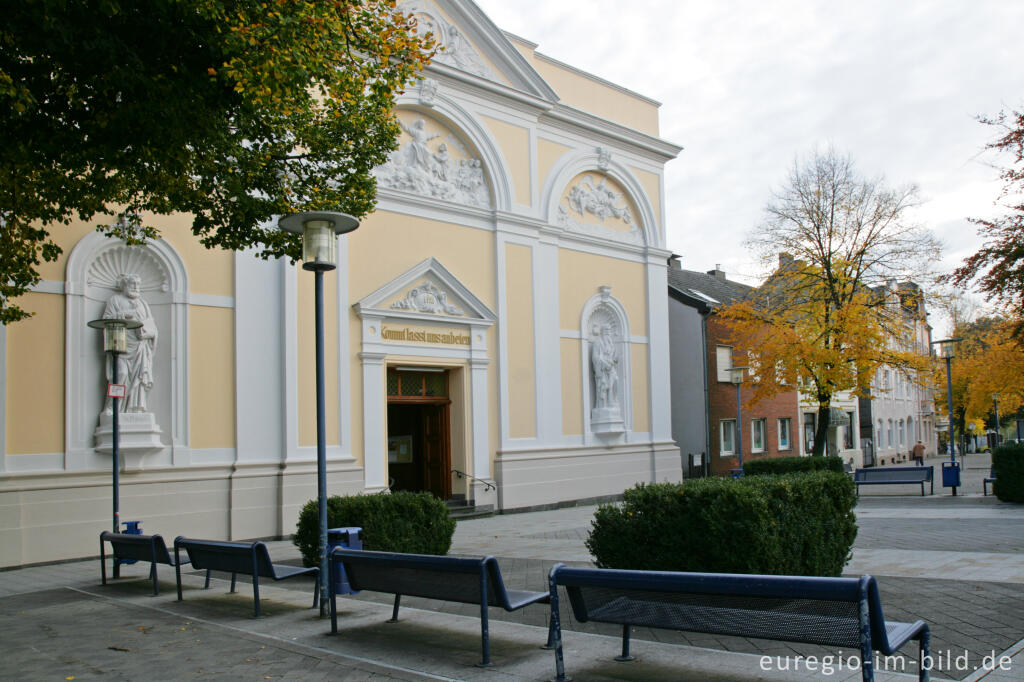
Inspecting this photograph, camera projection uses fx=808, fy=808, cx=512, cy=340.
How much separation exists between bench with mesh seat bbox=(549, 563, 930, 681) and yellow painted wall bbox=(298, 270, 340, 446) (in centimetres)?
1107

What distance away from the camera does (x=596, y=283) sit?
22500mm

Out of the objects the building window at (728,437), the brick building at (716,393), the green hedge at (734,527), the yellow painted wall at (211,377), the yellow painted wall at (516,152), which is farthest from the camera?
the building window at (728,437)

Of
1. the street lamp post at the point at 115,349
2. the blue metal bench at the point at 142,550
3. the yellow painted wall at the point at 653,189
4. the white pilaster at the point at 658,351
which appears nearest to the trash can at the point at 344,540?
the blue metal bench at the point at 142,550

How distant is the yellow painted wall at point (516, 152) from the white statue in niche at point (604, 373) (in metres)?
4.47

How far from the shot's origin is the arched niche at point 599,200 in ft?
70.9

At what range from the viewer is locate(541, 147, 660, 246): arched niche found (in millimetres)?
21625

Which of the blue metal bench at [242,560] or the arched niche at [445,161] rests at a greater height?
the arched niche at [445,161]

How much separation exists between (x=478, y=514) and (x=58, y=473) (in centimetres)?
871

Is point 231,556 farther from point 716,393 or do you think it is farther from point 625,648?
point 716,393

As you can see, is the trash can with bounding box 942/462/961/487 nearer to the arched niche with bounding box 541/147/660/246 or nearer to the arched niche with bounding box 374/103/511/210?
the arched niche with bounding box 541/147/660/246

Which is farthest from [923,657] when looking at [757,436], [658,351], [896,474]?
[757,436]

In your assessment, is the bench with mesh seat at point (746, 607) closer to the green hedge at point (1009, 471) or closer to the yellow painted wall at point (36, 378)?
the yellow painted wall at point (36, 378)

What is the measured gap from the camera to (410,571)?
249 inches

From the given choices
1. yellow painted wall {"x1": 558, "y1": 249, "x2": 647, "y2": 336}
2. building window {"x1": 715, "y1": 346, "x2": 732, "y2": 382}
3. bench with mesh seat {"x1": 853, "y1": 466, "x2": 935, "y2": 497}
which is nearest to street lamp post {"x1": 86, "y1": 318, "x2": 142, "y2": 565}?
yellow painted wall {"x1": 558, "y1": 249, "x2": 647, "y2": 336}
